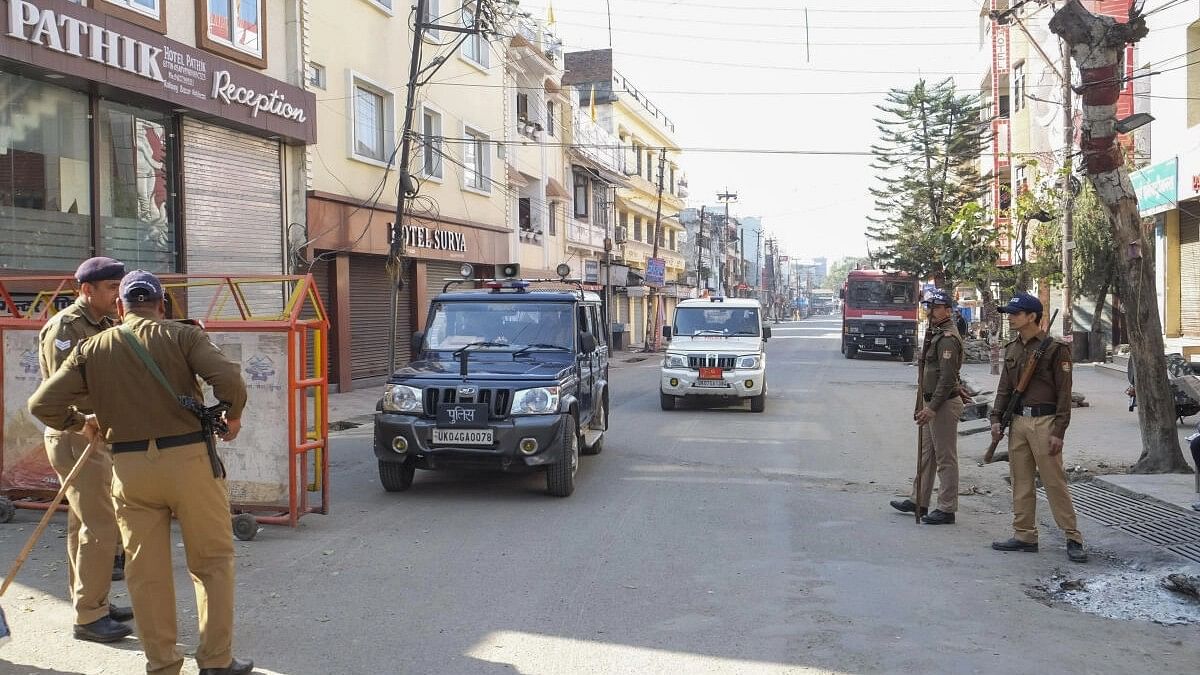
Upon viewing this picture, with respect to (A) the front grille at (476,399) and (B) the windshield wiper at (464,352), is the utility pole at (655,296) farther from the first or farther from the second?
(A) the front grille at (476,399)

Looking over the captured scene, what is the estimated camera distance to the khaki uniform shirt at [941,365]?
296 inches

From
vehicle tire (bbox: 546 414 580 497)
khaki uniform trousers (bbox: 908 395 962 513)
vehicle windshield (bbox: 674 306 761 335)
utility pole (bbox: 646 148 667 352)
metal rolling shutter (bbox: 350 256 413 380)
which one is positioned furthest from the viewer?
utility pole (bbox: 646 148 667 352)

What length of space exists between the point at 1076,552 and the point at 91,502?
635 cm

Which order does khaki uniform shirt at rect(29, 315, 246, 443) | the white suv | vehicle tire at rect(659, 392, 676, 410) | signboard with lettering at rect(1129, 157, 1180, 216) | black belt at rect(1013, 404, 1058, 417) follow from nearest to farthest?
khaki uniform shirt at rect(29, 315, 246, 443), black belt at rect(1013, 404, 1058, 417), the white suv, vehicle tire at rect(659, 392, 676, 410), signboard with lettering at rect(1129, 157, 1180, 216)

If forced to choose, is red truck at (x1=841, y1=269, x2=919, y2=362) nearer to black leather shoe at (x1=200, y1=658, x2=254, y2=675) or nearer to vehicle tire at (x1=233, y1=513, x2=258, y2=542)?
vehicle tire at (x1=233, y1=513, x2=258, y2=542)

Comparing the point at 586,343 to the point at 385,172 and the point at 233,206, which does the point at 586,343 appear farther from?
the point at 385,172

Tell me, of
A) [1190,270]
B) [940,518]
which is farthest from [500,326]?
[1190,270]

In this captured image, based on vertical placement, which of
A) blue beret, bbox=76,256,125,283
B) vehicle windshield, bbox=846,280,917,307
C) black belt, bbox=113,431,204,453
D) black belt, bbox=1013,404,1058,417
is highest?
vehicle windshield, bbox=846,280,917,307

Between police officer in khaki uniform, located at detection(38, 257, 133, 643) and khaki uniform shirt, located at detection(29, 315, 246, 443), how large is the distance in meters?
0.69

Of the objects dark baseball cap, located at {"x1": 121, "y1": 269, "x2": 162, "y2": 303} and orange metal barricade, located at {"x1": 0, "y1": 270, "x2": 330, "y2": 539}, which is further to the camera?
orange metal barricade, located at {"x1": 0, "y1": 270, "x2": 330, "y2": 539}

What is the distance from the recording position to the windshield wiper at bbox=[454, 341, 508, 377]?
851 cm

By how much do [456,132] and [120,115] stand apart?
11950mm

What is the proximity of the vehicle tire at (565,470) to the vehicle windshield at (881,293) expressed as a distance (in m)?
26.5

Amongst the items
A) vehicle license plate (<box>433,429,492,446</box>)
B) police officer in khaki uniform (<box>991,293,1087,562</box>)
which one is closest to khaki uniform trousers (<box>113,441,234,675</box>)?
vehicle license plate (<box>433,429,492,446</box>)
